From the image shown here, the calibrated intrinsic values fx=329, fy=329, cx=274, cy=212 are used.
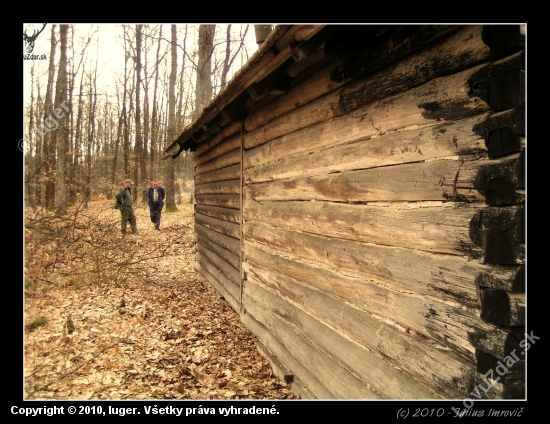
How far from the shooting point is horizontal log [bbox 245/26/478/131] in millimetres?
1748

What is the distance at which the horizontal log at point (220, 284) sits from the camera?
18.3 feet

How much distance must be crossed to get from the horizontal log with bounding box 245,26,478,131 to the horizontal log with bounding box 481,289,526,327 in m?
1.19

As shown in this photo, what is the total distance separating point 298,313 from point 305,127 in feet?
6.25

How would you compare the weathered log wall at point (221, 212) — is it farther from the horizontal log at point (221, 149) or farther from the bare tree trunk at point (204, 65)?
the bare tree trunk at point (204, 65)

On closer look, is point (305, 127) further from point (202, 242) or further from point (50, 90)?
point (50, 90)

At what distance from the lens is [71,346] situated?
14.2 ft

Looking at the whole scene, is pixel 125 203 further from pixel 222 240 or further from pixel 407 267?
pixel 407 267

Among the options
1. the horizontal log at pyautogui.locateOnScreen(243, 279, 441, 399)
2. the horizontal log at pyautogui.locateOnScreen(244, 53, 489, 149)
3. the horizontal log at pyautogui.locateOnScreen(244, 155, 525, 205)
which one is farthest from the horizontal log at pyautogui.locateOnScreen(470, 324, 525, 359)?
the horizontal log at pyautogui.locateOnScreen(244, 53, 489, 149)

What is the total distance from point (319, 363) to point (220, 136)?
439cm

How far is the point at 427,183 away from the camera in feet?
6.40

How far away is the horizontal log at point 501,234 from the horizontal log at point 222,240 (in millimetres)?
3875

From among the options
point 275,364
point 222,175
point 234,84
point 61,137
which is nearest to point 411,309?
point 275,364

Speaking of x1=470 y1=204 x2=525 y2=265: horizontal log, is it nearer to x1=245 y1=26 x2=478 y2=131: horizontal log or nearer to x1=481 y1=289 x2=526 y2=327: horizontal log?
x1=481 y1=289 x2=526 y2=327: horizontal log

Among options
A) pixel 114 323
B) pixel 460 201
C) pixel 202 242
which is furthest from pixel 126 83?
pixel 460 201
